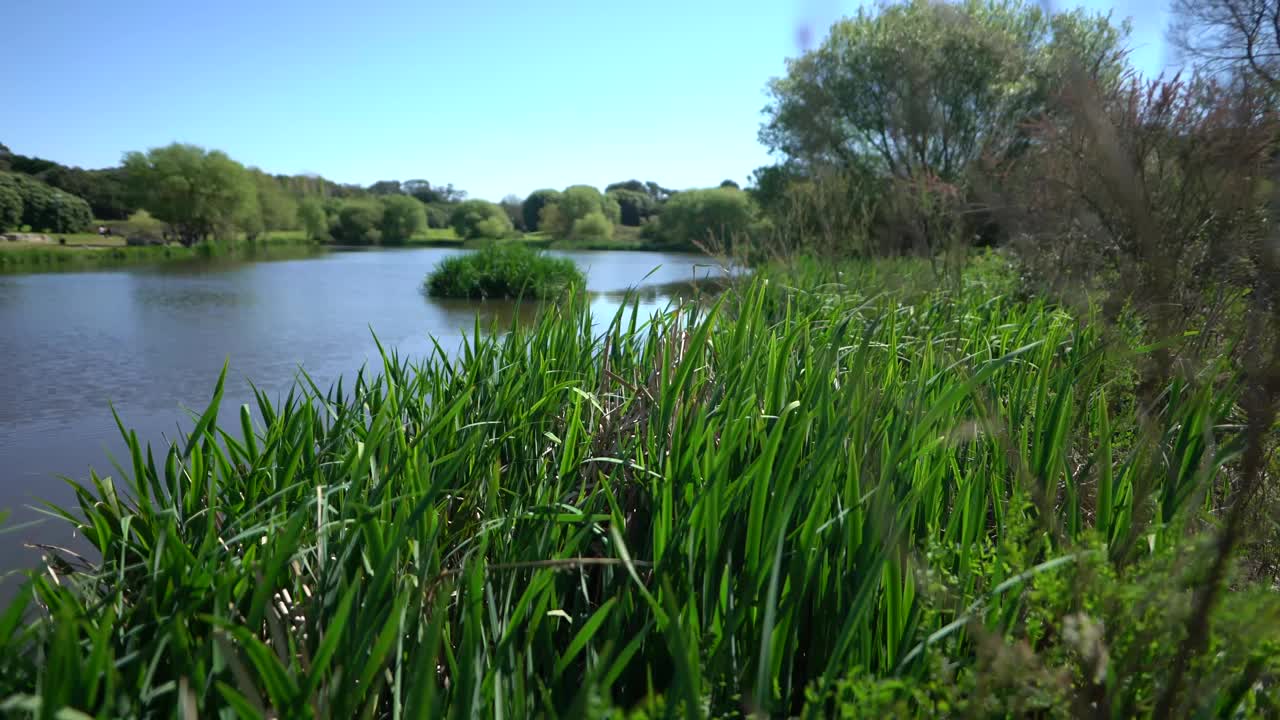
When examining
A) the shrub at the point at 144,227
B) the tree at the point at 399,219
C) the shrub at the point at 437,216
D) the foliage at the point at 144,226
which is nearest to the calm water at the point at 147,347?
the shrub at the point at 144,227

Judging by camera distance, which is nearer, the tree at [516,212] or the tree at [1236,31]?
the tree at [1236,31]

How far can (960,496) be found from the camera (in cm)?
101

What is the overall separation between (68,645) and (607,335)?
53.4 inches

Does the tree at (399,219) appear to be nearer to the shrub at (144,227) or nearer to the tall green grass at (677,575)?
the shrub at (144,227)

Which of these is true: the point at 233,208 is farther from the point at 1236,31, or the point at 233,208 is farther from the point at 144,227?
the point at 1236,31

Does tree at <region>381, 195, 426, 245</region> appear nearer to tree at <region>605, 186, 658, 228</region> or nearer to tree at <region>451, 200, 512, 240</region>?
tree at <region>451, 200, 512, 240</region>

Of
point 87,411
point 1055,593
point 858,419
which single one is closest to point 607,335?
point 858,419

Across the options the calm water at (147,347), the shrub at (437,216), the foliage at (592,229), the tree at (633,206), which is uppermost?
the tree at (633,206)

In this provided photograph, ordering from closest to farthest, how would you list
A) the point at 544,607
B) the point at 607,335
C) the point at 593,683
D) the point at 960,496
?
1. the point at 593,683
2. the point at 544,607
3. the point at 960,496
4. the point at 607,335

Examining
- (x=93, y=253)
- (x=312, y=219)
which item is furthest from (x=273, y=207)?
(x=93, y=253)

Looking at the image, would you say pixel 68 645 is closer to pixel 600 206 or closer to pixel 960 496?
pixel 960 496

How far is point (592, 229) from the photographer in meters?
37.3

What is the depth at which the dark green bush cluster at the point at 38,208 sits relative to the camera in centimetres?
1783

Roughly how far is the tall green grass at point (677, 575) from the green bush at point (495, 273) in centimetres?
790
